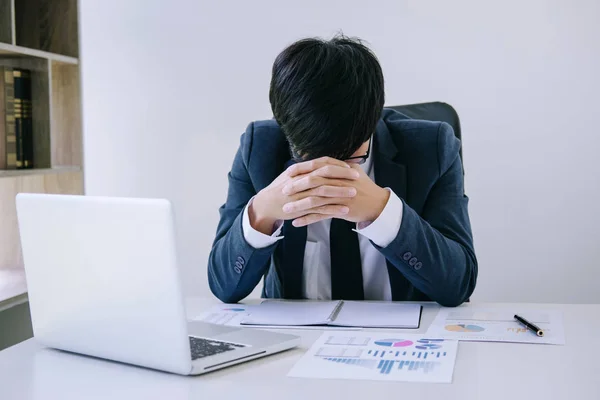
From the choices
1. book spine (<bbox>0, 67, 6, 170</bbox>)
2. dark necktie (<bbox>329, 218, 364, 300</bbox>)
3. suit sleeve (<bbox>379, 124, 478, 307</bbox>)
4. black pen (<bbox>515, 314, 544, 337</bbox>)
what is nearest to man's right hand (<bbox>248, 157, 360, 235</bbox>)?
suit sleeve (<bbox>379, 124, 478, 307</bbox>)

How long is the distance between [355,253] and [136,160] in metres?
1.87

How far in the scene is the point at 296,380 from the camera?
1000mm

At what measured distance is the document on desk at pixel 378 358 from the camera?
3.31ft

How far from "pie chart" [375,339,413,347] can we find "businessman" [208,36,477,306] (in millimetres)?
260

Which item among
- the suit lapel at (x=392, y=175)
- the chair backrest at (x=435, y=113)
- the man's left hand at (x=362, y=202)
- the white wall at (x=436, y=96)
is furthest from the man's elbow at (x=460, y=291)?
the white wall at (x=436, y=96)

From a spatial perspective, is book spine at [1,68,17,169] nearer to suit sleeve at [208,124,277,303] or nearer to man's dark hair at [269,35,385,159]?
suit sleeve at [208,124,277,303]

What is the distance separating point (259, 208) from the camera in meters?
1.43

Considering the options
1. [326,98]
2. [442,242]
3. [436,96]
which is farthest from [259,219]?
[436,96]

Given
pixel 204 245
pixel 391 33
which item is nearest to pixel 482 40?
pixel 391 33

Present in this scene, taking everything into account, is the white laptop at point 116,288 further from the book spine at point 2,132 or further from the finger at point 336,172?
the book spine at point 2,132

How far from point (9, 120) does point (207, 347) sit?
1.55m

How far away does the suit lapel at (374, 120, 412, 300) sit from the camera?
161 centimetres

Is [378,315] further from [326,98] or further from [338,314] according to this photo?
[326,98]

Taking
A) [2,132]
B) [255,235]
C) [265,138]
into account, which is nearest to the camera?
[255,235]
